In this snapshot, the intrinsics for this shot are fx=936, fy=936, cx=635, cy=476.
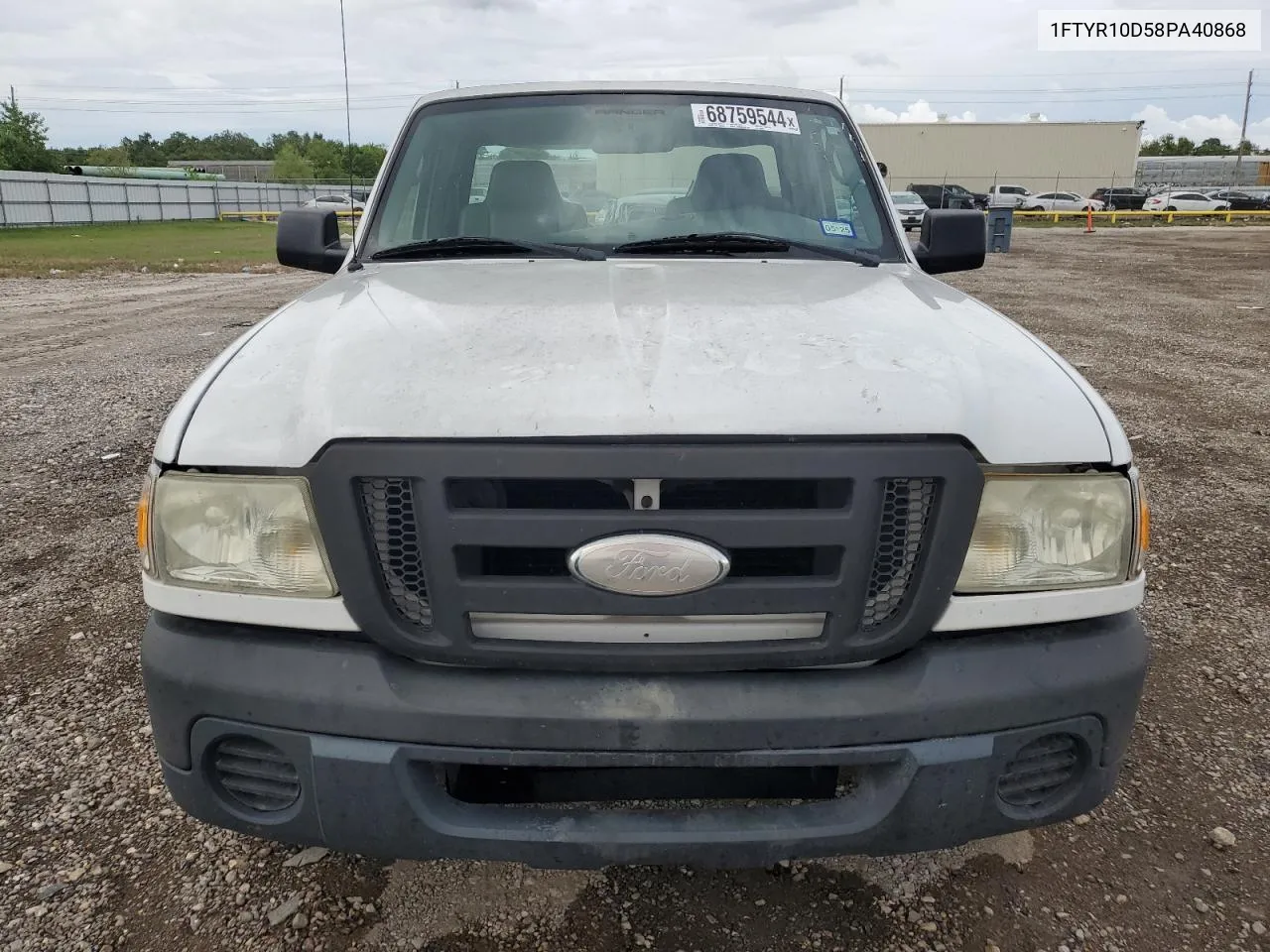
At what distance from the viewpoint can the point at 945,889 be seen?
2.17 m

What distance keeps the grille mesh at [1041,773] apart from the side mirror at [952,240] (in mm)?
1804

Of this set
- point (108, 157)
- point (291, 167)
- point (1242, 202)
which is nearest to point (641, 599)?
point (1242, 202)

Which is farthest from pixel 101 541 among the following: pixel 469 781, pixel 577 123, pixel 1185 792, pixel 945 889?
pixel 1185 792

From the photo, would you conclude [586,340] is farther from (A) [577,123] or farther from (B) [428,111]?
(B) [428,111]

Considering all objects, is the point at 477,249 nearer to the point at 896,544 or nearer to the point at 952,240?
the point at 952,240

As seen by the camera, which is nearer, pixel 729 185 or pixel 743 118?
pixel 729 185

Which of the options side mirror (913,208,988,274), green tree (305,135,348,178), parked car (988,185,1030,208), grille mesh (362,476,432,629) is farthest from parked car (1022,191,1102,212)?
green tree (305,135,348,178)

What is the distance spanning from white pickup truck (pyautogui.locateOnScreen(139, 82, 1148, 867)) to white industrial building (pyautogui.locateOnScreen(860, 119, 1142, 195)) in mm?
54377

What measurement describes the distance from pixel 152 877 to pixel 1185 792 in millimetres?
2632

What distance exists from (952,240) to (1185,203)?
49.7 metres

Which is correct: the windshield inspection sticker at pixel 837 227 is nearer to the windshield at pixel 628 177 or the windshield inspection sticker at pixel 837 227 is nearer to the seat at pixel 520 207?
the windshield at pixel 628 177

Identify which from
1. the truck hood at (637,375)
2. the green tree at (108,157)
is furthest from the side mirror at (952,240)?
the green tree at (108,157)

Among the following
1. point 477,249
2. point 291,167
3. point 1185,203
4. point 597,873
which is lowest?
point 597,873

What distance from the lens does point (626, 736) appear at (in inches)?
63.7
